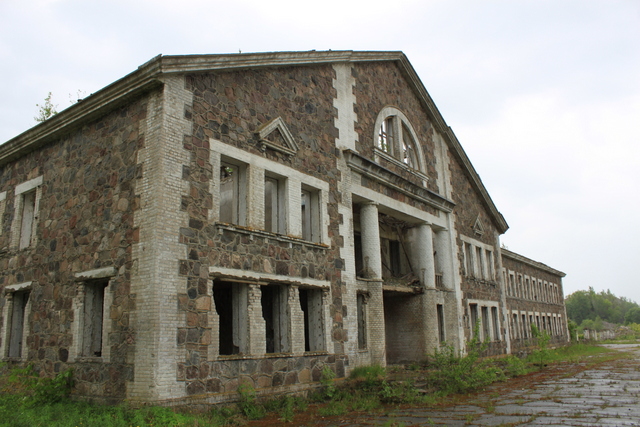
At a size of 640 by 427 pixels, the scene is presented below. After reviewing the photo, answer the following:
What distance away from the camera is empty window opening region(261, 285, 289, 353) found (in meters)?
12.6

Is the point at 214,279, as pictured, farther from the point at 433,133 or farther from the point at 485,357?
the point at 485,357

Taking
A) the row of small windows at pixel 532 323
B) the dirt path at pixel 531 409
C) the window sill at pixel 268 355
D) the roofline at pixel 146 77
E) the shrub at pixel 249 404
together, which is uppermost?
the roofline at pixel 146 77

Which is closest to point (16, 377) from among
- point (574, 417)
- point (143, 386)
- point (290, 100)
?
point (143, 386)

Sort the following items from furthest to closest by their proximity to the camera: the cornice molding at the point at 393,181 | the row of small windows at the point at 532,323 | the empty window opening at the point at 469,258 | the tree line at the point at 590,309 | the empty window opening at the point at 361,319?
the tree line at the point at 590,309, the row of small windows at the point at 532,323, the empty window opening at the point at 469,258, the cornice molding at the point at 393,181, the empty window opening at the point at 361,319

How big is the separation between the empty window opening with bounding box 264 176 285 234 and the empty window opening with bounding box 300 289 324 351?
74.7 inches

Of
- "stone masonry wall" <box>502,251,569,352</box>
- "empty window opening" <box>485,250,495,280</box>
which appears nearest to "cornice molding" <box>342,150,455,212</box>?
"empty window opening" <box>485,250,495,280</box>

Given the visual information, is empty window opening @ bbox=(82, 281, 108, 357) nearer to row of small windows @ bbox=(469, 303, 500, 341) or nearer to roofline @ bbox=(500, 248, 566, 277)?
row of small windows @ bbox=(469, 303, 500, 341)

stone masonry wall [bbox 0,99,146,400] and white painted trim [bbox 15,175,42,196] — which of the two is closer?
stone masonry wall [bbox 0,99,146,400]

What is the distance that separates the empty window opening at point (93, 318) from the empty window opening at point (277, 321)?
11.9 ft

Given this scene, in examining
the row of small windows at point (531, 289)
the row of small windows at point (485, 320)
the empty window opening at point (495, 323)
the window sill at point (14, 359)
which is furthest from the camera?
the row of small windows at point (531, 289)

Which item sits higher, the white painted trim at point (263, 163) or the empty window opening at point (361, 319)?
the white painted trim at point (263, 163)

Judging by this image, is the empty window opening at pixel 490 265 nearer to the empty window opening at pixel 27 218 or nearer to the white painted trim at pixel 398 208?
the white painted trim at pixel 398 208

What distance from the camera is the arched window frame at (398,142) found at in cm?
1808

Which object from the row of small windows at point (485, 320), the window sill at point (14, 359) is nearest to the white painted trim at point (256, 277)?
the window sill at point (14, 359)
